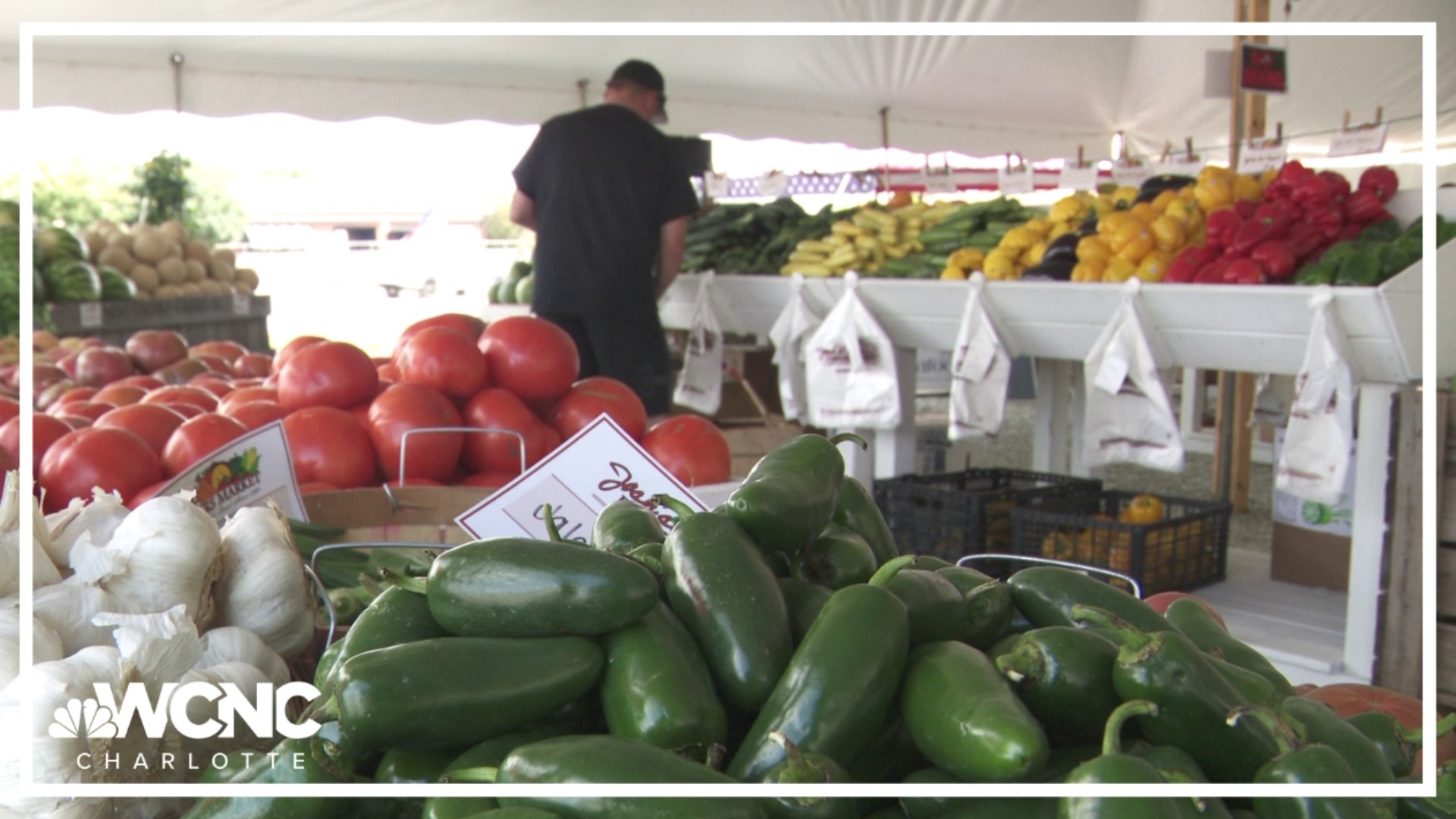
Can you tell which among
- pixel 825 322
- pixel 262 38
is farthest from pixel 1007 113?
pixel 262 38

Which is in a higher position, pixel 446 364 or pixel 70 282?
pixel 70 282

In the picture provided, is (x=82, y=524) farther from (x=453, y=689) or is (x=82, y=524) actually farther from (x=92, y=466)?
(x=453, y=689)

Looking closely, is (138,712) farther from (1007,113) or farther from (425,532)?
(1007,113)

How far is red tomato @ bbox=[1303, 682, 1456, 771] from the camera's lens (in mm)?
1184

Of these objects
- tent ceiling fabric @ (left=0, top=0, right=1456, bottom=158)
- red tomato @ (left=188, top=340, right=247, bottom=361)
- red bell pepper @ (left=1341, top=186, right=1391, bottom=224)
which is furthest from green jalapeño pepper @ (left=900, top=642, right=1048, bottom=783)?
tent ceiling fabric @ (left=0, top=0, right=1456, bottom=158)

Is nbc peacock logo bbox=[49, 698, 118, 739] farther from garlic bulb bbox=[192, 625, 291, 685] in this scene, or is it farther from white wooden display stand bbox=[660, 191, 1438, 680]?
white wooden display stand bbox=[660, 191, 1438, 680]

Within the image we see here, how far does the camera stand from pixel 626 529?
40.3 inches

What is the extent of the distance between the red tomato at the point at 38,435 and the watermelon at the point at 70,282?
3.40 m

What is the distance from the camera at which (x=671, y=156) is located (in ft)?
12.4

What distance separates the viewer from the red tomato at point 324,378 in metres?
2.10

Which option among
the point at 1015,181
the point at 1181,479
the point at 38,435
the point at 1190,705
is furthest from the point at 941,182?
the point at 1190,705

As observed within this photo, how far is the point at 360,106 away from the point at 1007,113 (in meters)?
3.85

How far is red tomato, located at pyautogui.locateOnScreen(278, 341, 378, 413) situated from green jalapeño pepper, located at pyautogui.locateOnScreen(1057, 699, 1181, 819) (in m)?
1.70

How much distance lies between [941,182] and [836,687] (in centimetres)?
560
